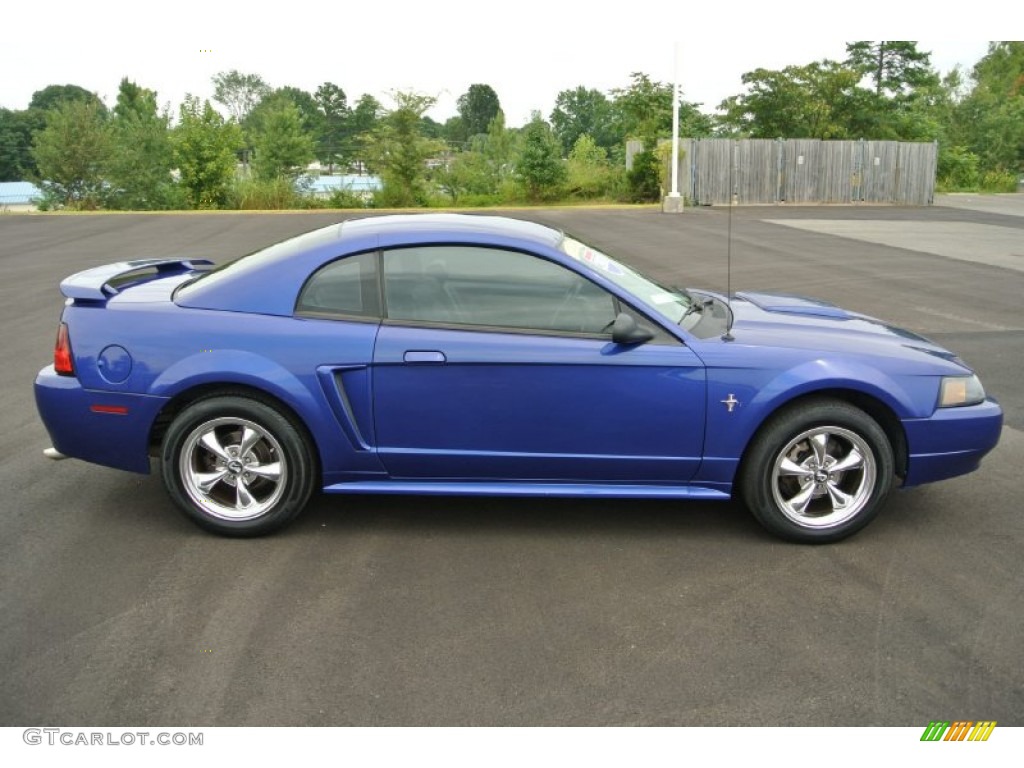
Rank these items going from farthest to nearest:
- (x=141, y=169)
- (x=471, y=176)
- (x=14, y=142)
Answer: (x=14, y=142) → (x=471, y=176) → (x=141, y=169)

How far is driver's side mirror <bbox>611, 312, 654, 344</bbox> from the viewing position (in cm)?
434

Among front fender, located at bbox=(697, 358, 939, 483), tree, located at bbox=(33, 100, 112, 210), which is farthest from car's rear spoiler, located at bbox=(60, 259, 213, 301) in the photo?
tree, located at bbox=(33, 100, 112, 210)

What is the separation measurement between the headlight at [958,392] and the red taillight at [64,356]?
4.17 meters

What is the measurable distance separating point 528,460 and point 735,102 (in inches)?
1660

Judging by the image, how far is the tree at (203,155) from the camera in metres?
30.6

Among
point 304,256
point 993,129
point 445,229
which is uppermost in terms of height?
point 993,129

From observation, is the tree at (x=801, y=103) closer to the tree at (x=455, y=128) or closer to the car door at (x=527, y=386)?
the car door at (x=527, y=386)

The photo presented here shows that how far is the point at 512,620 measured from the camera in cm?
382

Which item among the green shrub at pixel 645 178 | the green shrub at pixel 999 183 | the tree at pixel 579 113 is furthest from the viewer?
the tree at pixel 579 113

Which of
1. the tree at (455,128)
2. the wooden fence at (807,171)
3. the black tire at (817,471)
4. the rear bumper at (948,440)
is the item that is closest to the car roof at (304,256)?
the black tire at (817,471)

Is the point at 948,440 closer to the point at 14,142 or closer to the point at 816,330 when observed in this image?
the point at 816,330

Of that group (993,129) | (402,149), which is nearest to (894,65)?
(993,129)
